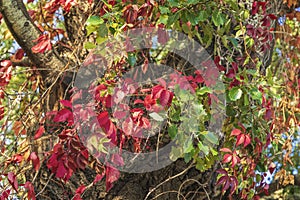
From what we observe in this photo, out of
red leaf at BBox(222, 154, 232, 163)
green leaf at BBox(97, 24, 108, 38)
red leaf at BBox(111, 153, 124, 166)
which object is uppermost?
green leaf at BBox(97, 24, 108, 38)

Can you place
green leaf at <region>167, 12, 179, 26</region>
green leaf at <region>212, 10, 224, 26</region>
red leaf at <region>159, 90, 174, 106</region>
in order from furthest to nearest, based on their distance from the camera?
green leaf at <region>212, 10, 224, 26</region> → green leaf at <region>167, 12, 179, 26</region> → red leaf at <region>159, 90, 174, 106</region>

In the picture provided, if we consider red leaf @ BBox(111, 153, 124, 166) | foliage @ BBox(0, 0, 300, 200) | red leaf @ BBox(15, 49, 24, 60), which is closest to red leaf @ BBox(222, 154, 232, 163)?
foliage @ BBox(0, 0, 300, 200)

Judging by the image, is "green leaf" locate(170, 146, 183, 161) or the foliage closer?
the foliage

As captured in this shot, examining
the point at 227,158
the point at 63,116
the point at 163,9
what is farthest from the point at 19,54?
the point at 227,158

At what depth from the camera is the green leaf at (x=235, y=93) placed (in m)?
A: 2.03

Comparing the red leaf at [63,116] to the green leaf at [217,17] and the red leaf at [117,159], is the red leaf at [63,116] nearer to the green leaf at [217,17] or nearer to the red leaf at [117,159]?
the red leaf at [117,159]

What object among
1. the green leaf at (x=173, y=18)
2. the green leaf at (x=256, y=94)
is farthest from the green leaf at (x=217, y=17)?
the green leaf at (x=256, y=94)

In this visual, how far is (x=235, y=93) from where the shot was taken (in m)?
2.04

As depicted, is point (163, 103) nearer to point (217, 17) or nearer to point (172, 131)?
point (172, 131)

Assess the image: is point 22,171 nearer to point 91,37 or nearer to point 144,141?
point 144,141

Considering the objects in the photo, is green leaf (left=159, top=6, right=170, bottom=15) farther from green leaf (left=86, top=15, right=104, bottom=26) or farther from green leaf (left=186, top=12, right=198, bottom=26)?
green leaf (left=86, top=15, right=104, bottom=26)

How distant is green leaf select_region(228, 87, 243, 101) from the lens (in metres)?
2.03

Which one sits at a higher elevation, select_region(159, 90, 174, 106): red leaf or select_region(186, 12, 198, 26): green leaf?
select_region(186, 12, 198, 26): green leaf

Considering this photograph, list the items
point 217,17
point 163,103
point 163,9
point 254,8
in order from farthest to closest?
point 254,8
point 217,17
point 163,9
point 163,103
